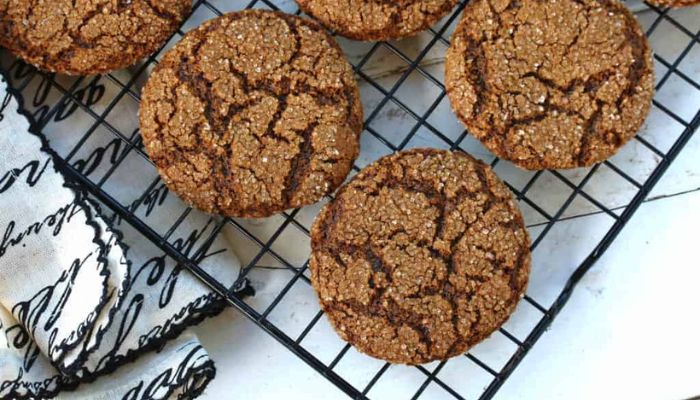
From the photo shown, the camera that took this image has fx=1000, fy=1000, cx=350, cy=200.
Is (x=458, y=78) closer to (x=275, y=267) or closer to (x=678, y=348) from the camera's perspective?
(x=275, y=267)

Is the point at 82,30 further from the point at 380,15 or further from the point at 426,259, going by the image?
the point at 426,259

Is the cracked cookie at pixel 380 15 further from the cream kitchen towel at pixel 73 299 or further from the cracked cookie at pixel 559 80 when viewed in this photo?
the cream kitchen towel at pixel 73 299

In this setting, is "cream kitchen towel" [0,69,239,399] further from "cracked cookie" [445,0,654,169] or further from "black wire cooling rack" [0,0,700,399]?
"cracked cookie" [445,0,654,169]

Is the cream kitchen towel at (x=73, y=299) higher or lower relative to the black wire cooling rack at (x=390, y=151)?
lower

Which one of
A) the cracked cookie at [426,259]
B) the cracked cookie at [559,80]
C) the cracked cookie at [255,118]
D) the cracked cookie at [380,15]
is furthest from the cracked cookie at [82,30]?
the cracked cookie at [559,80]

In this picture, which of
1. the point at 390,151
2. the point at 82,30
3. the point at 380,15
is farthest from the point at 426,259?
the point at 82,30

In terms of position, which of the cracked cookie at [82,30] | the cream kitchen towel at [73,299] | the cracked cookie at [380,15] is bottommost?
the cream kitchen towel at [73,299]
